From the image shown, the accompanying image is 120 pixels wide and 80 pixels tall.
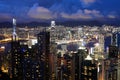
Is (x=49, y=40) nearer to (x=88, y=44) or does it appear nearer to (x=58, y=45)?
(x=58, y=45)

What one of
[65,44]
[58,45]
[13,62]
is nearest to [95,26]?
[65,44]

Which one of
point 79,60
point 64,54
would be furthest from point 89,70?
point 64,54

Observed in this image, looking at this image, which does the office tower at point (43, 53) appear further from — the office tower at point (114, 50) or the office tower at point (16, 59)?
the office tower at point (114, 50)

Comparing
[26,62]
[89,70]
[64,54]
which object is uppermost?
[64,54]

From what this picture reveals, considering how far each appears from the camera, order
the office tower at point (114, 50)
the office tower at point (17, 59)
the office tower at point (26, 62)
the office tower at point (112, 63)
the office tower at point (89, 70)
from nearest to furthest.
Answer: the office tower at point (89, 70)
the office tower at point (26, 62)
the office tower at point (17, 59)
the office tower at point (112, 63)
the office tower at point (114, 50)

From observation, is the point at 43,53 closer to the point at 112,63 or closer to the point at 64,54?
the point at 64,54

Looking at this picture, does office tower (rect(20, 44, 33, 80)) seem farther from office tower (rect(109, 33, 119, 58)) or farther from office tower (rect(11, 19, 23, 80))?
office tower (rect(109, 33, 119, 58))

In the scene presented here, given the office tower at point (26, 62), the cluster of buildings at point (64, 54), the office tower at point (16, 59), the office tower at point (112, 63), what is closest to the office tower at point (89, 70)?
the cluster of buildings at point (64, 54)

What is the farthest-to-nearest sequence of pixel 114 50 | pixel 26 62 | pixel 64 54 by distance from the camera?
pixel 114 50 < pixel 64 54 < pixel 26 62
